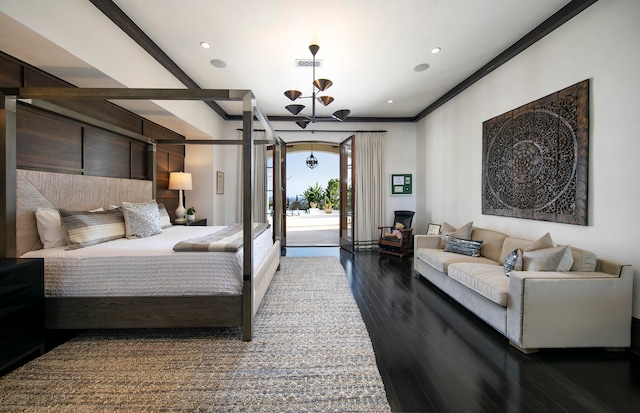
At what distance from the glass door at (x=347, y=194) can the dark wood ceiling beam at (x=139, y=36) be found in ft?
11.1

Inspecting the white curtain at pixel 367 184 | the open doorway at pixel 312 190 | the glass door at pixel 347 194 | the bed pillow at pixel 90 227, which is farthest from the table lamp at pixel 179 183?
the open doorway at pixel 312 190

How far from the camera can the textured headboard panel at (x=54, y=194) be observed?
240cm

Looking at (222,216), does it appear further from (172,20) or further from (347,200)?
(172,20)

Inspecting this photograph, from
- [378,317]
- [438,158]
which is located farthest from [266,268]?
[438,158]

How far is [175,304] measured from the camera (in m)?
2.31

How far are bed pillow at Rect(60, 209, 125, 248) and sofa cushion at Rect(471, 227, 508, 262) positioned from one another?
4.44 meters

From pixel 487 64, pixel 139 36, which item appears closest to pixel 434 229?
pixel 487 64

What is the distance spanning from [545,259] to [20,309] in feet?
13.8

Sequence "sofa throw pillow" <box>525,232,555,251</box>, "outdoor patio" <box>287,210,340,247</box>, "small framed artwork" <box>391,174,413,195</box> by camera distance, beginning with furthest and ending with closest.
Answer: "outdoor patio" <box>287,210,340,247</box> < "small framed artwork" <box>391,174,413,195</box> < "sofa throw pillow" <box>525,232,555,251</box>

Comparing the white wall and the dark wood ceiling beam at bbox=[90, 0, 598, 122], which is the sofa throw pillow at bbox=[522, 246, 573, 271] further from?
the dark wood ceiling beam at bbox=[90, 0, 598, 122]

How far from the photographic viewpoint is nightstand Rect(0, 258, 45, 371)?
1819 millimetres

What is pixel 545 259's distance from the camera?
245cm

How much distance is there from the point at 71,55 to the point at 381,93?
13.6 feet

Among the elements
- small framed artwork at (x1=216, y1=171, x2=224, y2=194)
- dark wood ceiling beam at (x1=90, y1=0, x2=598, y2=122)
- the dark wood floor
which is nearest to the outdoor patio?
small framed artwork at (x1=216, y1=171, x2=224, y2=194)
